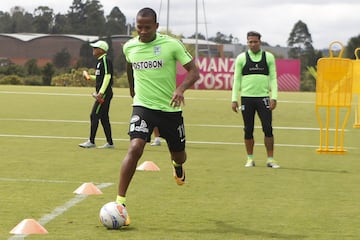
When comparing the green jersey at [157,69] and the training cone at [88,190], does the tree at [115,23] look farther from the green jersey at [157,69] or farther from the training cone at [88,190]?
the green jersey at [157,69]

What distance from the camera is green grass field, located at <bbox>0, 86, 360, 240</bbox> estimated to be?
813cm

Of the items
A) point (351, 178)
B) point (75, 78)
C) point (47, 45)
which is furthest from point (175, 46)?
point (47, 45)

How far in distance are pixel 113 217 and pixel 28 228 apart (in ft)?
2.63

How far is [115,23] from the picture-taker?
168 meters

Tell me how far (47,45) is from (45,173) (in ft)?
383

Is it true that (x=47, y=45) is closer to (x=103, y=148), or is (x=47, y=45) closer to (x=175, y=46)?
(x=103, y=148)

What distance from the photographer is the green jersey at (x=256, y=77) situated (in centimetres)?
1327

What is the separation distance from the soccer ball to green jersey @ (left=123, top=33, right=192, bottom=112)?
1.21 m

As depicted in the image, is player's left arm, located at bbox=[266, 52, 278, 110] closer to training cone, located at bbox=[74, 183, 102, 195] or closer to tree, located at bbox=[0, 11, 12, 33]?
training cone, located at bbox=[74, 183, 102, 195]

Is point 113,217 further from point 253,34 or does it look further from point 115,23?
point 115,23

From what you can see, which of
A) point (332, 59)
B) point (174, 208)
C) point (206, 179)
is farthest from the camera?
point (332, 59)

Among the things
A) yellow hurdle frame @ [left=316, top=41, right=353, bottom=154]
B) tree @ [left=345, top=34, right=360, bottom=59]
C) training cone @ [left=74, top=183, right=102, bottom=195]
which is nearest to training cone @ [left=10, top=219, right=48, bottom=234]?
training cone @ [left=74, top=183, right=102, bottom=195]

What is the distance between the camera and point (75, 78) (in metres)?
68.6

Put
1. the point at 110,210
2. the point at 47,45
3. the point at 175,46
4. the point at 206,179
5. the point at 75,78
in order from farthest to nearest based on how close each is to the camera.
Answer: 1. the point at 47,45
2. the point at 75,78
3. the point at 206,179
4. the point at 175,46
5. the point at 110,210
